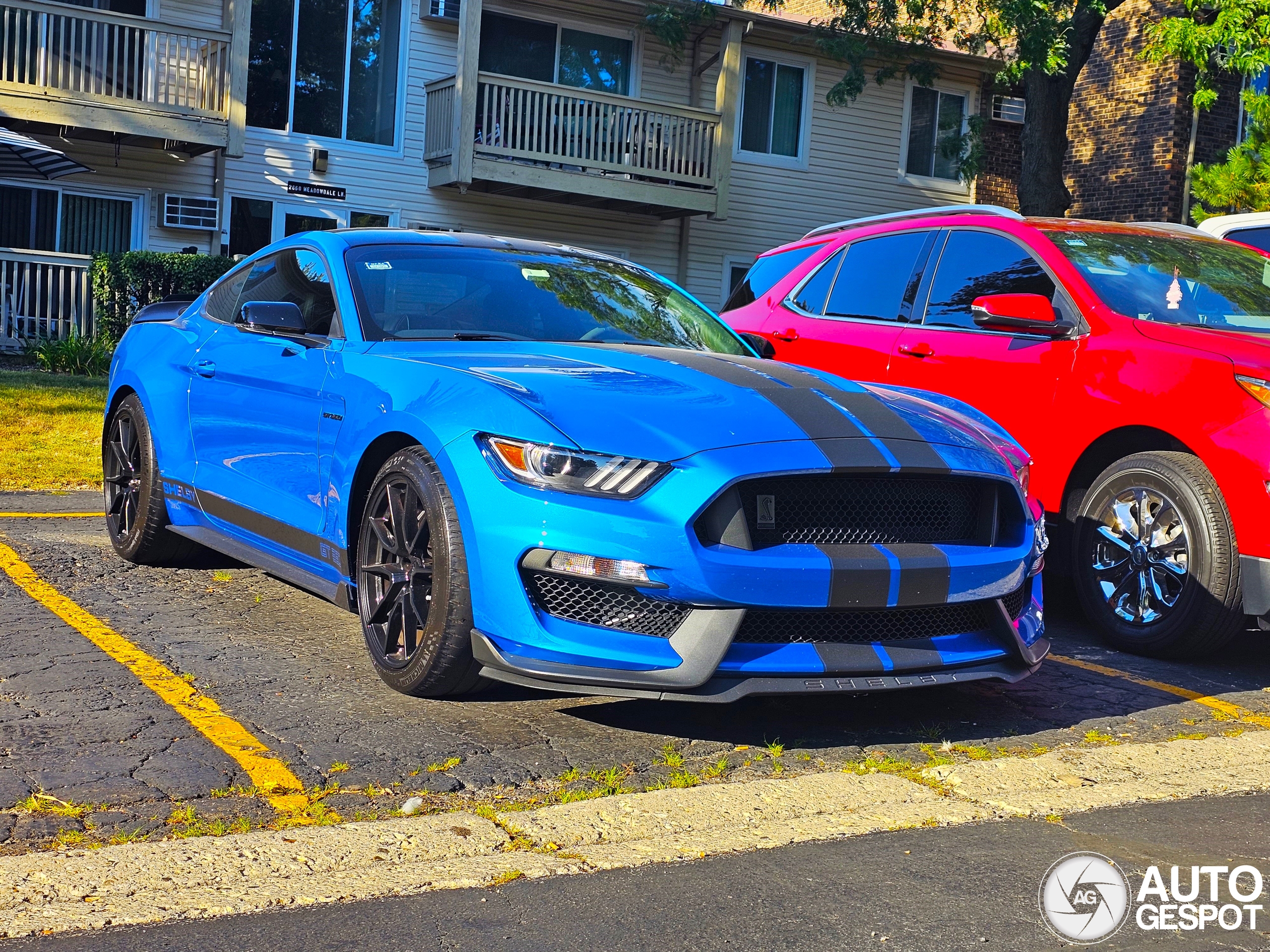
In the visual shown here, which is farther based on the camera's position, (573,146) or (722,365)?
(573,146)

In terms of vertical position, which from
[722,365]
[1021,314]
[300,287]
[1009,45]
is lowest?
[722,365]

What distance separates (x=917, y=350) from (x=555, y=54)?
15.5 m

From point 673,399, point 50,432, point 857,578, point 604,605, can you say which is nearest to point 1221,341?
point 857,578

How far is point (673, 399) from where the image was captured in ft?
14.1

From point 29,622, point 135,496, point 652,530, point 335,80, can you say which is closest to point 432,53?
point 335,80

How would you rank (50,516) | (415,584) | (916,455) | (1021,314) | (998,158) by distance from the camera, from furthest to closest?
(998,158) → (50,516) → (1021,314) → (415,584) → (916,455)

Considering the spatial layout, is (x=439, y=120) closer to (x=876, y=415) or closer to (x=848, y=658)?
(x=876, y=415)

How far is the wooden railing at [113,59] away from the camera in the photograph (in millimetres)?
16625

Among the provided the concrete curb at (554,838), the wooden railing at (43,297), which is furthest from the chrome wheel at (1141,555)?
the wooden railing at (43,297)

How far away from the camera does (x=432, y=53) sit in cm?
2031

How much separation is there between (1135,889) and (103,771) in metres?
2.64

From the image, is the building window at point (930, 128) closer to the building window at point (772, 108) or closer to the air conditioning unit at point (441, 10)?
the building window at point (772, 108)

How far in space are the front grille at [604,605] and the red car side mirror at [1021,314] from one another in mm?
2908

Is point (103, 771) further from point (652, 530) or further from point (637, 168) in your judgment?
point (637, 168)
